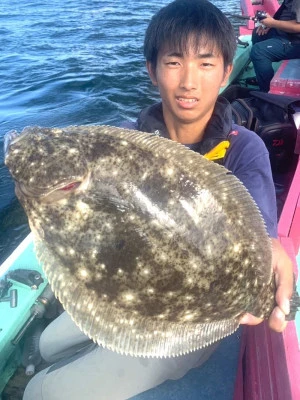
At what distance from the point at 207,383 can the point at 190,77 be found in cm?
233

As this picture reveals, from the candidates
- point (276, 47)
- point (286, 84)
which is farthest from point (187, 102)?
point (276, 47)

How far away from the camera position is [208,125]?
116 inches

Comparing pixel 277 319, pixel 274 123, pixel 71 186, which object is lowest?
pixel 274 123

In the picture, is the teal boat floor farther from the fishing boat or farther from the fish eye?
the fish eye

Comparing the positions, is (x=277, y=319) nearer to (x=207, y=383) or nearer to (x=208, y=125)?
(x=207, y=383)

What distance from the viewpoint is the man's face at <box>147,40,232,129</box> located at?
8.75 ft

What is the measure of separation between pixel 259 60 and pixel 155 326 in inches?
269

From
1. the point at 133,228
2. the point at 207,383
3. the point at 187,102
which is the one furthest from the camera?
the point at 207,383

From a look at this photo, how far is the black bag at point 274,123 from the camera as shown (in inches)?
194

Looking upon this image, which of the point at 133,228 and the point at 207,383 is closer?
the point at 133,228

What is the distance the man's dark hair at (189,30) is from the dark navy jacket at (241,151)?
40 cm

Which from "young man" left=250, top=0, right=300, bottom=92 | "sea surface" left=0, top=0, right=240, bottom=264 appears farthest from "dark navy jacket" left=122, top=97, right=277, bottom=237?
"young man" left=250, top=0, right=300, bottom=92

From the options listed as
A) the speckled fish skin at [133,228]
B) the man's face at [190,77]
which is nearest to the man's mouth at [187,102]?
the man's face at [190,77]

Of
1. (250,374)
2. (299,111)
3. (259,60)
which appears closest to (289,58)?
(259,60)
